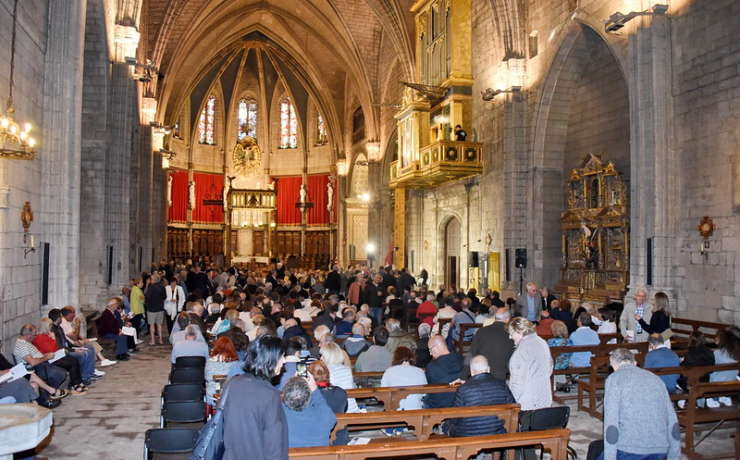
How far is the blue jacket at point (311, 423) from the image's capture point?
4.10 meters

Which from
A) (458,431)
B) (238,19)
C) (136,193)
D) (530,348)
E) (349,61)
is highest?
(238,19)

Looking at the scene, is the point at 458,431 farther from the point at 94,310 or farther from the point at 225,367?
the point at 94,310

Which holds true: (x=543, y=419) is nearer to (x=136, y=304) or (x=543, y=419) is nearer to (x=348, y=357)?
(x=348, y=357)

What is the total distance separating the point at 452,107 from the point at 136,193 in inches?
417

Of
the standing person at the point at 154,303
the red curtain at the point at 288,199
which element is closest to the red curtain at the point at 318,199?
the red curtain at the point at 288,199

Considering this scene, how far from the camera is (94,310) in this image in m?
14.8

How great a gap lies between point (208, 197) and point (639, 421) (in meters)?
35.4

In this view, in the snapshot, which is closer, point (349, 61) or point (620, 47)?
point (620, 47)

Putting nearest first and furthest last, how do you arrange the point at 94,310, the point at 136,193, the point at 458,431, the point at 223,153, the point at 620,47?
the point at 458,431, the point at 620,47, the point at 94,310, the point at 136,193, the point at 223,153

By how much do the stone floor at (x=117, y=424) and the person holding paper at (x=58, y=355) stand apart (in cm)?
25

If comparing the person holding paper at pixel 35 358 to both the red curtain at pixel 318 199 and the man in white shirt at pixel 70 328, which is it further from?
the red curtain at pixel 318 199

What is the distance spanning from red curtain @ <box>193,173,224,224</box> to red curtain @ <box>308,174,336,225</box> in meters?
5.43

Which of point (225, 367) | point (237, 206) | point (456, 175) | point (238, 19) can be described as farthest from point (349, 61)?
point (225, 367)

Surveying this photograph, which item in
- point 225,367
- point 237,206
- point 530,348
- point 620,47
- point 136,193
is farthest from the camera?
point 237,206
